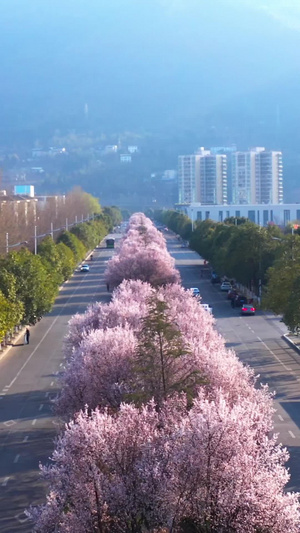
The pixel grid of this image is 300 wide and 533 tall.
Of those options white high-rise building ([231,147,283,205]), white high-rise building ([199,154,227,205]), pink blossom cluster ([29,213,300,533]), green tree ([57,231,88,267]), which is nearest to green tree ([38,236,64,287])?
green tree ([57,231,88,267])

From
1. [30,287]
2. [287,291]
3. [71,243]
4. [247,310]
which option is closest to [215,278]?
[71,243]

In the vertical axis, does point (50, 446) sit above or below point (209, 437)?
below

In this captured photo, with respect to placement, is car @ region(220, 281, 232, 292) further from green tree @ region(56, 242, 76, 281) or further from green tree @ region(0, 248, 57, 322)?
green tree @ region(0, 248, 57, 322)

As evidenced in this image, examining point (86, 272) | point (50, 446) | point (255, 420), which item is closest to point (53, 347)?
point (50, 446)

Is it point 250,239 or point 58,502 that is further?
point 250,239

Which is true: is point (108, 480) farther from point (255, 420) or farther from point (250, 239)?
point (250, 239)
